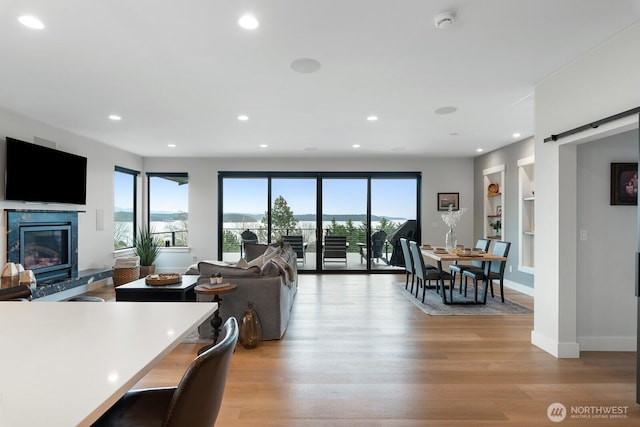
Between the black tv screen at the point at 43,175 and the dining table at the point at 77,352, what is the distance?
3.95 metres

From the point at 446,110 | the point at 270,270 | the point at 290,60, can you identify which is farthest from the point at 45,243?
the point at 446,110

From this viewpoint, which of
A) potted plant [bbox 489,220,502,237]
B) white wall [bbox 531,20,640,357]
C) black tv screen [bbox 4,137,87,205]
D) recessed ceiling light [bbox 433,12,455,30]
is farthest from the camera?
potted plant [bbox 489,220,502,237]

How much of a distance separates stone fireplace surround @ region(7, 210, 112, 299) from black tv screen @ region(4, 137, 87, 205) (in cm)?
22

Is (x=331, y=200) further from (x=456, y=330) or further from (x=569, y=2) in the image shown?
(x=569, y=2)

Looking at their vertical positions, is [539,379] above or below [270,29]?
below

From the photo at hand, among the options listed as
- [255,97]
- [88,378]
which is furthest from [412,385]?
[255,97]

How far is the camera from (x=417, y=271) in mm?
5453

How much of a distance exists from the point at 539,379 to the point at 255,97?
379 centimetres

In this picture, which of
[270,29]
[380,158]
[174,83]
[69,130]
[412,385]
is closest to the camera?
[270,29]

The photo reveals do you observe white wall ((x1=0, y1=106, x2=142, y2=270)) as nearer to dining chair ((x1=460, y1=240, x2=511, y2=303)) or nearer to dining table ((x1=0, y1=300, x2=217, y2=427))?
dining table ((x1=0, y1=300, x2=217, y2=427))

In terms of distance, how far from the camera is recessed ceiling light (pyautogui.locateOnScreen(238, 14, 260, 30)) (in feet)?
7.46

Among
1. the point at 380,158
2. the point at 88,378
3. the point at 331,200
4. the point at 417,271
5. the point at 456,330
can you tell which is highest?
the point at 380,158

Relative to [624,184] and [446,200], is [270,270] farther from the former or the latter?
[446,200]

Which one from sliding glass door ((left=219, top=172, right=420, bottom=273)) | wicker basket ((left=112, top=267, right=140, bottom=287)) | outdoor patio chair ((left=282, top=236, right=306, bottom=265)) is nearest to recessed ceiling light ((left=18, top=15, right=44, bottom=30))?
wicker basket ((left=112, top=267, right=140, bottom=287))
